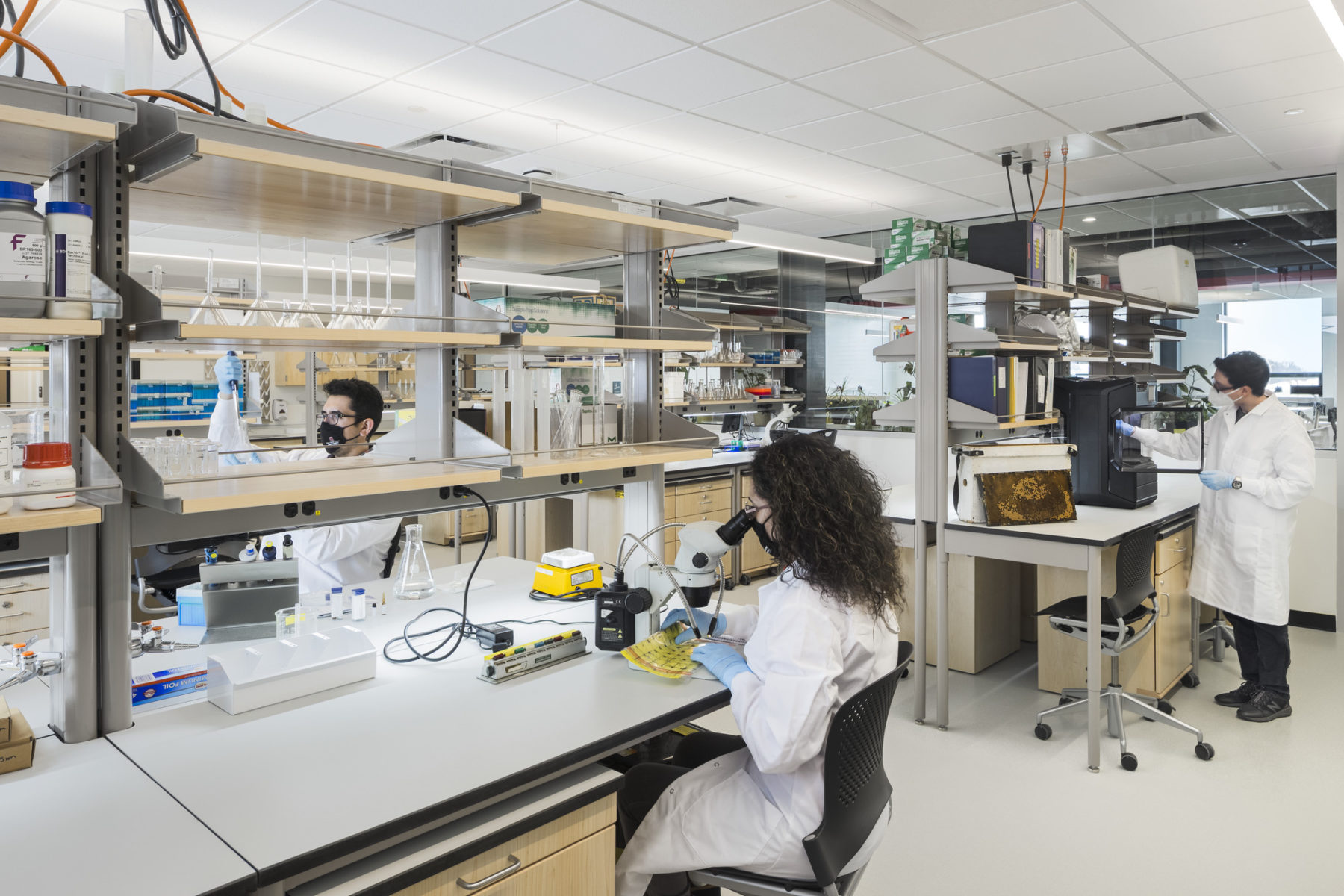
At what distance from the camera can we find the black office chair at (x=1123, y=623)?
9.86 feet

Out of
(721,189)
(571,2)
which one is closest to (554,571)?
(571,2)

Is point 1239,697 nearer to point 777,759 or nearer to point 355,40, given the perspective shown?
point 777,759

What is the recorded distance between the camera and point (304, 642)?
181 centimetres

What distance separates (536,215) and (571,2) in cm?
146

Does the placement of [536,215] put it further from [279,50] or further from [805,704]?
[279,50]

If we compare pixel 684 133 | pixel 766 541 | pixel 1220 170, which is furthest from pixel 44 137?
pixel 1220 170

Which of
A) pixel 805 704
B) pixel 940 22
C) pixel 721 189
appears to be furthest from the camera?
pixel 721 189

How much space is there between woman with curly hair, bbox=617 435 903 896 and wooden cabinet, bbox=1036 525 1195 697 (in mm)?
2144

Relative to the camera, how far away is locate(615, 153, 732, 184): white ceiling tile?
4.96 meters

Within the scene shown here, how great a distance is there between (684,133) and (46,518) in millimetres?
3804

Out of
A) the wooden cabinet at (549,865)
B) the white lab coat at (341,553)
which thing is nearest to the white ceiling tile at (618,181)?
the white lab coat at (341,553)

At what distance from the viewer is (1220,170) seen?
5.03 metres

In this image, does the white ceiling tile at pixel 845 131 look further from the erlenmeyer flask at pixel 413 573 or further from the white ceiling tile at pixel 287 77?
the erlenmeyer flask at pixel 413 573

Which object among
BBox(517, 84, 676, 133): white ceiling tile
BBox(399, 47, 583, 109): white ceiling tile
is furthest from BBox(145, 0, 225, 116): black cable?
BBox(517, 84, 676, 133): white ceiling tile
